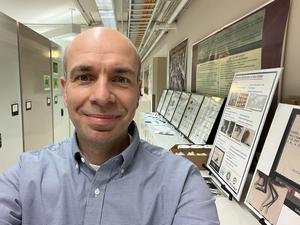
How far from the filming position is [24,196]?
2.77ft

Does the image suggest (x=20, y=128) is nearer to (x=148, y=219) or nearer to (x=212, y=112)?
(x=212, y=112)

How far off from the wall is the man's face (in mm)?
1074

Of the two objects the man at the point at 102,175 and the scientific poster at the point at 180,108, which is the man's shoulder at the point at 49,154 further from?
the scientific poster at the point at 180,108

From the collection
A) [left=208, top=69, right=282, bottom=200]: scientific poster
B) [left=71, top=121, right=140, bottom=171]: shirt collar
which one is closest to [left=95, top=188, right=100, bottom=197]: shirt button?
[left=71, top=121, right=140, bottom=171]: shirt collar

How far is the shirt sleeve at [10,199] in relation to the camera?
2.64 feet

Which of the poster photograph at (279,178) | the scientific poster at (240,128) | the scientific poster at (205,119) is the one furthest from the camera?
the scientific poster at (205,119)

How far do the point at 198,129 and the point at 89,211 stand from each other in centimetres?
192

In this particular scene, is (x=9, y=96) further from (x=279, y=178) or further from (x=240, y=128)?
(x=279, y=178)

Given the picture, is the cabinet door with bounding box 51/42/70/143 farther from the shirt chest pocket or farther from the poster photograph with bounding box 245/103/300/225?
the shirt chest pocket

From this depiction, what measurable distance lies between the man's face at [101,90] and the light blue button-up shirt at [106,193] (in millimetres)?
103

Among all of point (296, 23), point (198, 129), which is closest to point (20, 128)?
point (198, 129)

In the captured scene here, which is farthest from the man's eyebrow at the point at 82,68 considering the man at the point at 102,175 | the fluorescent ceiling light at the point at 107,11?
the fluorescent ceiling light at the point at 107,11

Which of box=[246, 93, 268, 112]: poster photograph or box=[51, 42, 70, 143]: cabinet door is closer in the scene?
box=[246, 93, 268, 112]: poster photograph

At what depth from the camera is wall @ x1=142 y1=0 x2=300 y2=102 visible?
1.50m
